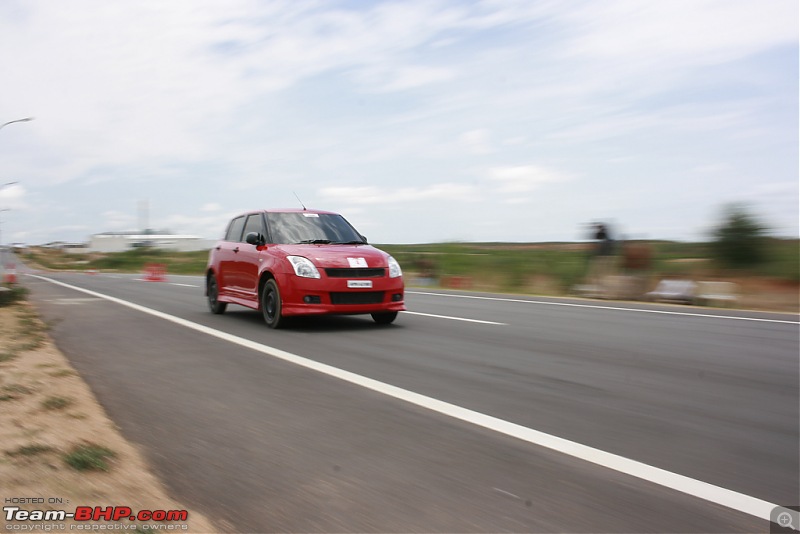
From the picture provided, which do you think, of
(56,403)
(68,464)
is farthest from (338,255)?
(68,464)

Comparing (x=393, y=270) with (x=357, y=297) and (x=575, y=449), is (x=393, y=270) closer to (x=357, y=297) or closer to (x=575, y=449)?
(x=357, y=297)

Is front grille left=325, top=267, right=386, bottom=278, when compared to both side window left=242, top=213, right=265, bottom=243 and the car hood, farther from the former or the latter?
side window left=242, top=213, right=265, bottom=243

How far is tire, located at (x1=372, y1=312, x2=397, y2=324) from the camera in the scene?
34.0 feet

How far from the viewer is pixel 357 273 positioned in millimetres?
9539

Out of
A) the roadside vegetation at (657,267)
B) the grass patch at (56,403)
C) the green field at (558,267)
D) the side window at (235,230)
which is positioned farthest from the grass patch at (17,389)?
Answer: the green field at (558,267)

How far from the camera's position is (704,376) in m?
6.27

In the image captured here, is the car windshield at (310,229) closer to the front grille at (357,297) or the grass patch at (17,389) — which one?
the front grille at (357,297)

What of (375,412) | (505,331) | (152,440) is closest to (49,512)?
(152,440)

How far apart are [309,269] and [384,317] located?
1570 millimetres

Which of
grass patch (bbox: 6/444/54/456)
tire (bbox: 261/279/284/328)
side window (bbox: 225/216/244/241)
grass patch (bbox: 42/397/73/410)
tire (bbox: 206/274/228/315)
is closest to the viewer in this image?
grass patch (bbox: 6/444/54/456)

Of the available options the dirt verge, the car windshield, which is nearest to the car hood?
the car windshield

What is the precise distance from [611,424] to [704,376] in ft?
7.06

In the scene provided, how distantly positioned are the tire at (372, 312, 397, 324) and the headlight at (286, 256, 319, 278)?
1419mm

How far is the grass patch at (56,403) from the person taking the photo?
4.98m
